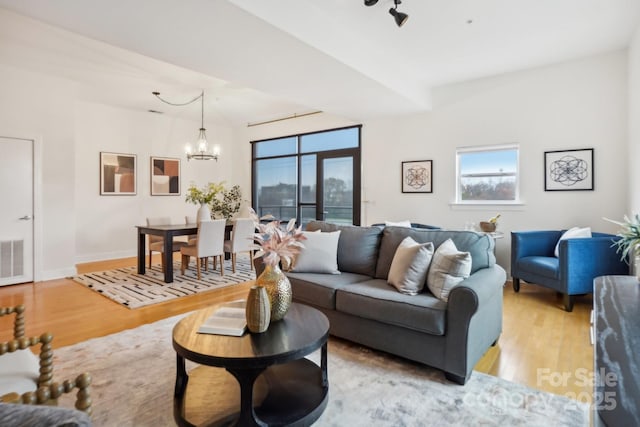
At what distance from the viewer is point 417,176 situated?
5.77 m

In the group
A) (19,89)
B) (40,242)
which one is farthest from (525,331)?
(19,89)

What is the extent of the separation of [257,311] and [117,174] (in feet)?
20.8

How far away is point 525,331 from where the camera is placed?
10.3 feet

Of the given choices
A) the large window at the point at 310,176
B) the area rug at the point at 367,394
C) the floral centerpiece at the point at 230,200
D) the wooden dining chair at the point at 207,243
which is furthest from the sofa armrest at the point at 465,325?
the floral centerpiece at the point at 230,200

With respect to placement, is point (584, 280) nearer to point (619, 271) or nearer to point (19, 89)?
point (619, 271)

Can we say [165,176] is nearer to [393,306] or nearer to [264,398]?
[393,306]

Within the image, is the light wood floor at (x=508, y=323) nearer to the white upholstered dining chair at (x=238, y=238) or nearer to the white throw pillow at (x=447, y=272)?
the white throw pillow at (x=447, y=272)

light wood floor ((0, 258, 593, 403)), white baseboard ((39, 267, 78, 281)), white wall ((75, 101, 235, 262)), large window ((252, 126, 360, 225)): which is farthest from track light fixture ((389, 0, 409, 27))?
white wall ((75, 101, 235, 262))

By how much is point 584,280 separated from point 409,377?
8.73 ft

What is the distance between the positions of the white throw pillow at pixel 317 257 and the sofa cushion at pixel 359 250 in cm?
11

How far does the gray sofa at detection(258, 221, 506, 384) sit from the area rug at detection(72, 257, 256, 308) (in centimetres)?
200

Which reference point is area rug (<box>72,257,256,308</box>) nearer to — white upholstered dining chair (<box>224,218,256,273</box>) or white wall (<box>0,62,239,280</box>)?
white upholstered dining chair (<box>224,218,256,273</box>)

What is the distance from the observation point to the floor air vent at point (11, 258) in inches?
184

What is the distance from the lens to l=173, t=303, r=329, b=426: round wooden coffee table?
5.25 feet
